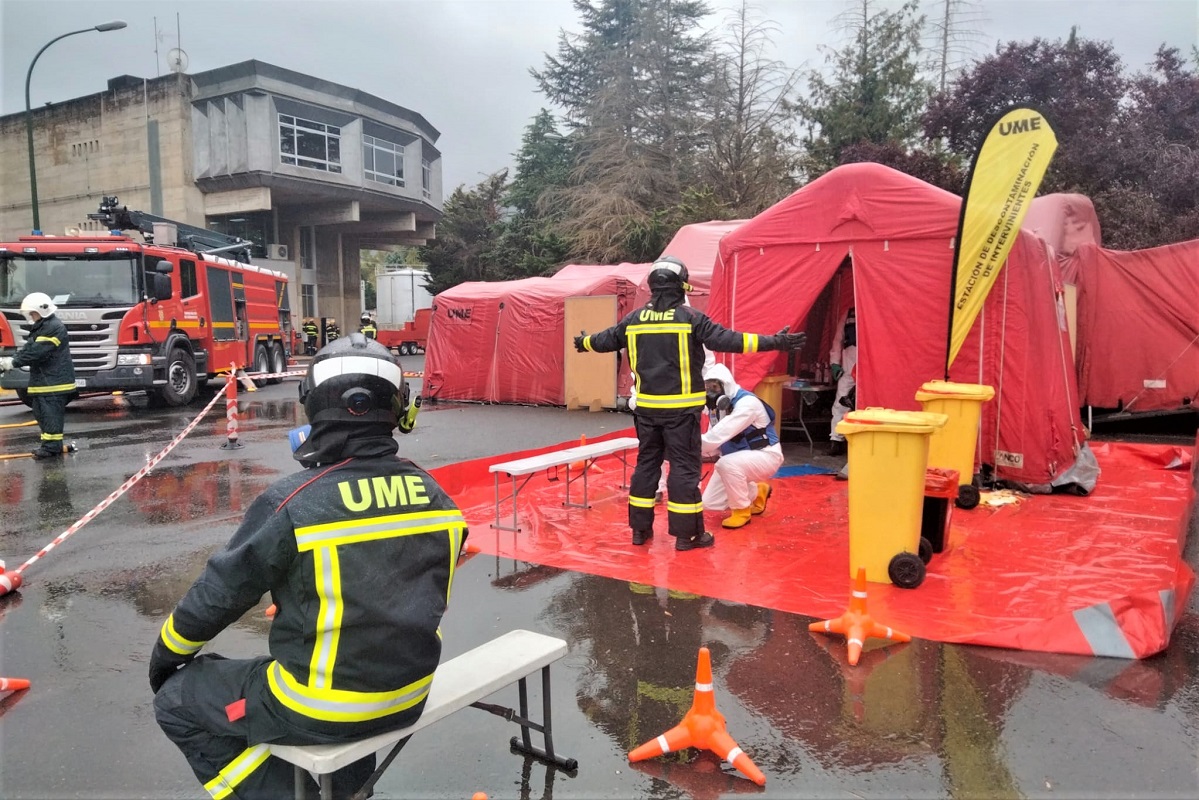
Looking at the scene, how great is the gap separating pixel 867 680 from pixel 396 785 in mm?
2299

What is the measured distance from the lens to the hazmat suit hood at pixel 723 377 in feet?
21.9

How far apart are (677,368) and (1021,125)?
4.17m

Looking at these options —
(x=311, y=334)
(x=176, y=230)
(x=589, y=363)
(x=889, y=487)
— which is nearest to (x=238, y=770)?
(x=889, y=487)

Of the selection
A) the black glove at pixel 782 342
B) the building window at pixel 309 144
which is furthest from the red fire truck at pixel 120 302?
the building window at pixel 309 144

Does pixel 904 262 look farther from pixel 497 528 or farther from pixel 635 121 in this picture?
pixel 635 121

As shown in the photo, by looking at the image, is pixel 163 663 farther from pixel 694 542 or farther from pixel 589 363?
pixel 589 363

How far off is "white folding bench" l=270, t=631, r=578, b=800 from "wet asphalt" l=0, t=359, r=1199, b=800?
21cm

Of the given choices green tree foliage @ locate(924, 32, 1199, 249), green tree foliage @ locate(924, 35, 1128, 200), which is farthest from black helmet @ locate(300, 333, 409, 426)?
green tree foliage @ locate(924, 35, 1128, 200)

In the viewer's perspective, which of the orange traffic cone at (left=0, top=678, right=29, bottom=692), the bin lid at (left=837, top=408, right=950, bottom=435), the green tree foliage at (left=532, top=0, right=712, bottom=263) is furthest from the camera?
the green tree foliage at (left=532, top=0, right=712, bottom=263)

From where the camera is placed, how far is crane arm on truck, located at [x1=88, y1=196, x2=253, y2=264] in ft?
49.2

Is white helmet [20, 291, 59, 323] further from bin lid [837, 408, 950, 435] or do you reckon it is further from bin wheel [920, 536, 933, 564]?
bin wheel [920, 536, 933, 564]

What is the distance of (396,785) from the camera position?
119 inches

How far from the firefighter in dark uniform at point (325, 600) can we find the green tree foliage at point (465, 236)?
123ft

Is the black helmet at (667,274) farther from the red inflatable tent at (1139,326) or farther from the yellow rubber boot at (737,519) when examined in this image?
the red inflatable tent at (1139,326)
